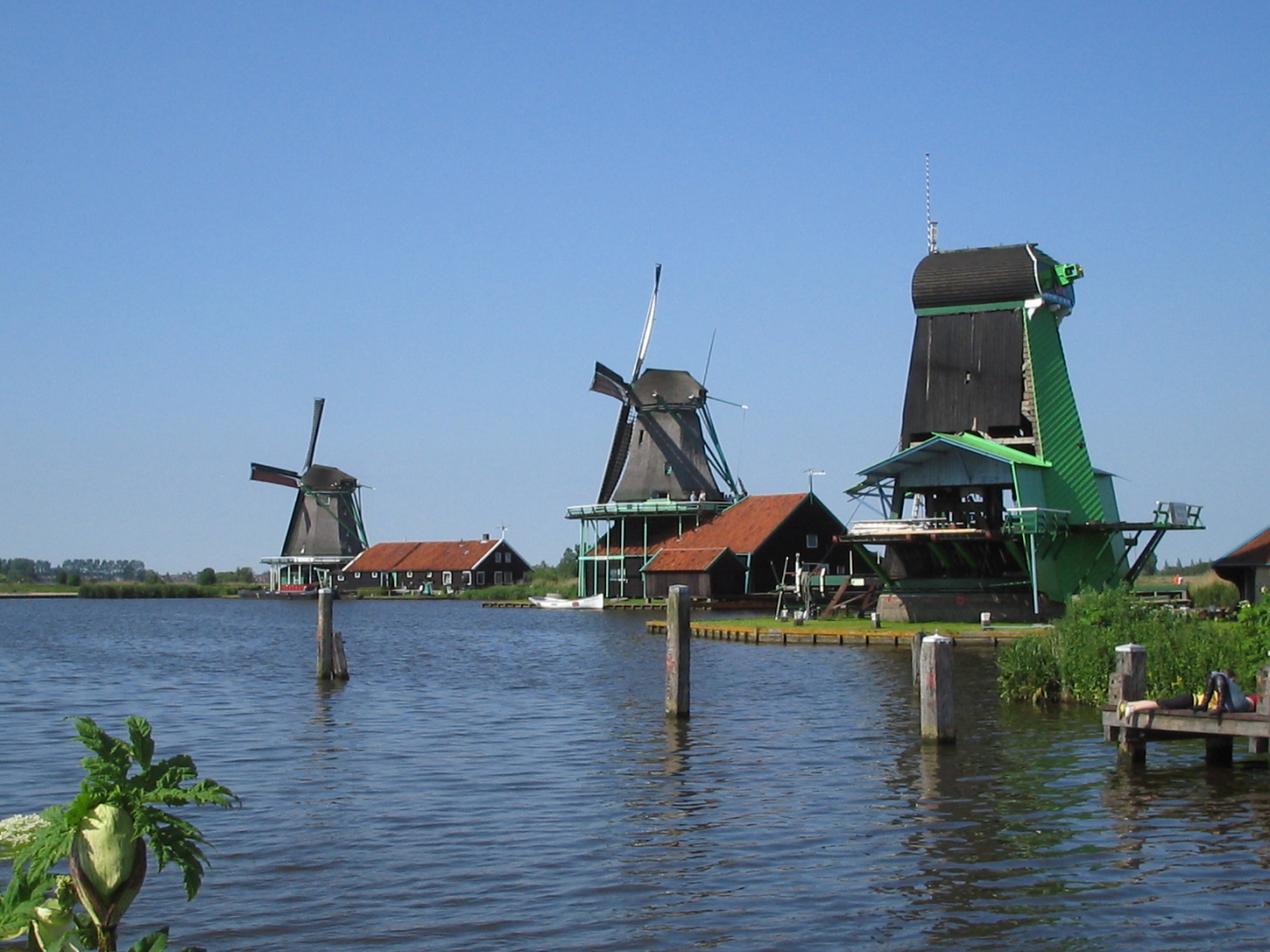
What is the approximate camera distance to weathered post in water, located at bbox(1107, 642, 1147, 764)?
Result: 1620 centimetres

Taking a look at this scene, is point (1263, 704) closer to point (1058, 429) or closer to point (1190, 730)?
point (1190, 730)

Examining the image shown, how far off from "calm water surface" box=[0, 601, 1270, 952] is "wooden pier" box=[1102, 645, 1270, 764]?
1.11 ft

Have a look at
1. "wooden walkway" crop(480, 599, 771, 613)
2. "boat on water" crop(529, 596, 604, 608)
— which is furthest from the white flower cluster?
"boat on water" crop(529, 596, 604, 608)

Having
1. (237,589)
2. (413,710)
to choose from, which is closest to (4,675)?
(413,710)

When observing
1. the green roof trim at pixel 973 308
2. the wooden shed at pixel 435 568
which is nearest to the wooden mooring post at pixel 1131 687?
the green roof trim at pixel 973 308

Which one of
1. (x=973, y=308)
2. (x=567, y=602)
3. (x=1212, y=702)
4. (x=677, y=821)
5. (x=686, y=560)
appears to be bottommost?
(x=677, y=821)

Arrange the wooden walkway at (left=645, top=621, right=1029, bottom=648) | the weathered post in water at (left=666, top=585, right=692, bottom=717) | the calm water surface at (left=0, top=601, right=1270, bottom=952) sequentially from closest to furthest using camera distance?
the calm water surface at (left=0, top=601, right=1270, bottom=952) → the weathered post in water at (left=666, top=585, right=692, bottom=717) → the wooden walkway at (left=645, top=621, right=1029, bottom=648)

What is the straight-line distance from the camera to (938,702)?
18609mm

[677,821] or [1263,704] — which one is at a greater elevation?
[1263,704]

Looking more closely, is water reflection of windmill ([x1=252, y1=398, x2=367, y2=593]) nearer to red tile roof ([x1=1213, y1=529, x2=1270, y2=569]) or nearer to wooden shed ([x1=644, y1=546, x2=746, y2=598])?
wooden shed ([x1=644, y1=546, x2=746, y2=598])

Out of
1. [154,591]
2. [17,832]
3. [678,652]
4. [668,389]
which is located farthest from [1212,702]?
[154,591]

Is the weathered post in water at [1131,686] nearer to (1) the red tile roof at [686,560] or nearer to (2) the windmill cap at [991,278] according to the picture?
(2) the windmill cap at [991,278]

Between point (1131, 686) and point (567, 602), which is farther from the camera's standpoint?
point (567, 602)

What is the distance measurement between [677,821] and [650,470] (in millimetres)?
59321
